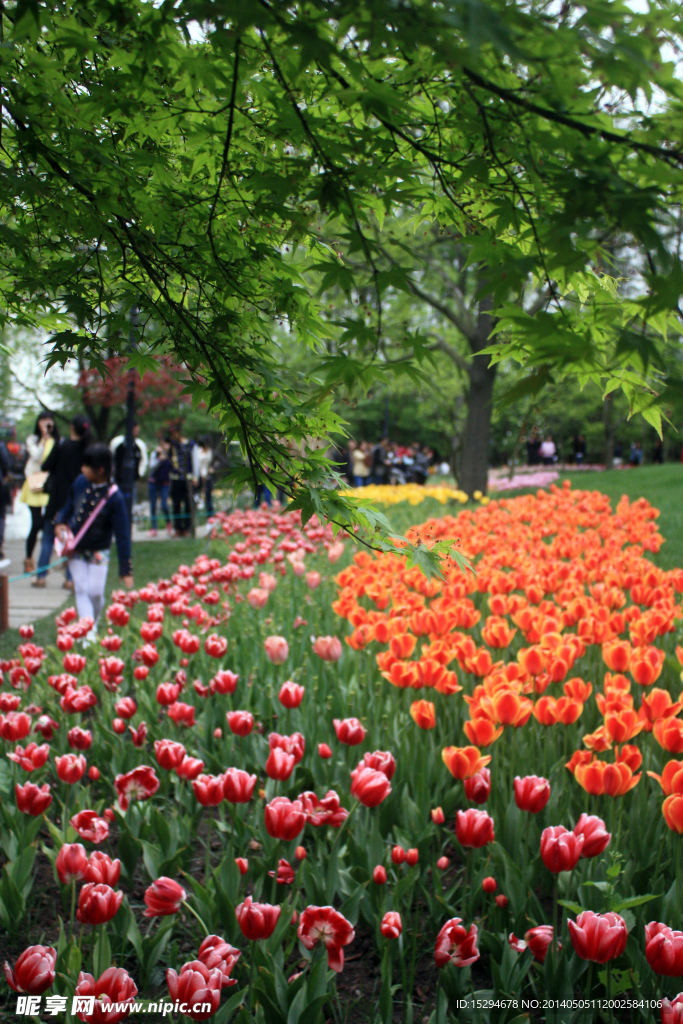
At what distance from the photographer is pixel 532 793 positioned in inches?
78.2

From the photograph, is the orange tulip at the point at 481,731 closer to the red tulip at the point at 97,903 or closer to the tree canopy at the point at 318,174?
the tree canopy at the point at 318,174

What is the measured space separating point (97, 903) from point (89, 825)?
1.32ft

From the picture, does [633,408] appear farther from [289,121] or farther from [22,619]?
[22,619]

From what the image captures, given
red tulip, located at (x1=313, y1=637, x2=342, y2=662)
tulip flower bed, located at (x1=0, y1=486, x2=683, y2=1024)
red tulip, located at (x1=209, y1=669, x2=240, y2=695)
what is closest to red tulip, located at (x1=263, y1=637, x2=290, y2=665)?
tulip flower bed, located at (x1=0, y1=486, x2=683, y2=1024)

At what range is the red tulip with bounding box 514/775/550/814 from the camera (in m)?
1.98

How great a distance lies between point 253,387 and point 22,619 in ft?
19.3

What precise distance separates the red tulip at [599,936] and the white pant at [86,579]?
4518mm

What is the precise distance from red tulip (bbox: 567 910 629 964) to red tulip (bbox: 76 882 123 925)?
102 cm

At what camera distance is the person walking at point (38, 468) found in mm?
8539

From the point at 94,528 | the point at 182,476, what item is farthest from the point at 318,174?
the point at 182,476

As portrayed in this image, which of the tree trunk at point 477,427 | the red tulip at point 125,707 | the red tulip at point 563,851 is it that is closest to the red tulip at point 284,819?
the red tulip at point 563,851

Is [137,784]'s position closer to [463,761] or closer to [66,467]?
[463,761]

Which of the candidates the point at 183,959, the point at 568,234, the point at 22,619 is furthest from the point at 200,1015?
the point at 22,619

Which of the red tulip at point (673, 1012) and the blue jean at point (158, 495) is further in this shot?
the blue jean at point (158, 495)
